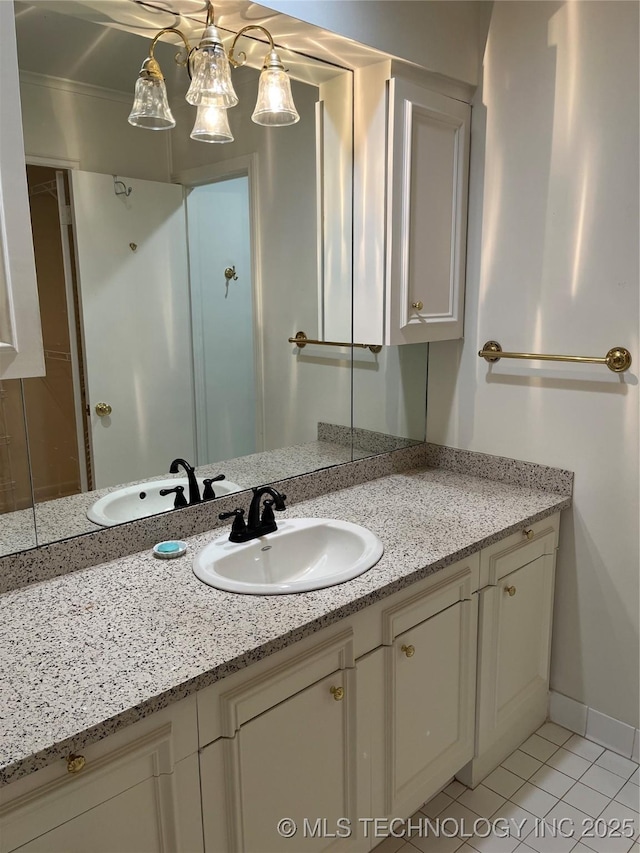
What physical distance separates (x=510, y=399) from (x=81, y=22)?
1604 millimetres

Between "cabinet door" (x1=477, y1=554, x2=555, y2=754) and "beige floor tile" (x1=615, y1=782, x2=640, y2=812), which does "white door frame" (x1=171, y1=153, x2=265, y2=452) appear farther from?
"beige floor tile" (x1=615, y1=782, x2=640, y2=812)

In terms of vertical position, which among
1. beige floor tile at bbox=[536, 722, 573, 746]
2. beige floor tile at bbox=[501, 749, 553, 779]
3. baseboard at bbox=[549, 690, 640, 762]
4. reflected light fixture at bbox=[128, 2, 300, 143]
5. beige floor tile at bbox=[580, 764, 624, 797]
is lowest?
beige floor tile at bbox=[501, 749, 553, 779]

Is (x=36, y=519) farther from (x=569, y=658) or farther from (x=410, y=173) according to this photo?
(x=569, y=658)

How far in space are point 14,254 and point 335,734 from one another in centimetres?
119

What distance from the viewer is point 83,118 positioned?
1.44 m

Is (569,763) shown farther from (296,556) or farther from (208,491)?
(208,491)

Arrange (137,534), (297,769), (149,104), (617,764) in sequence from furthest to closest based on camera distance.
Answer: (617,764) → (137,534) → (149,104) → (297,769)

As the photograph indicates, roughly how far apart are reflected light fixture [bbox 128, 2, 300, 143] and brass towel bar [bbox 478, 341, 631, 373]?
97 centimetres

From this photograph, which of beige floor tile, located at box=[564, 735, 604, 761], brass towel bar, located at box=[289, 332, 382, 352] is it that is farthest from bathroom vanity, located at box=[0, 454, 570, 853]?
brass towel bar, located at box=[289, 332, 382, 352]

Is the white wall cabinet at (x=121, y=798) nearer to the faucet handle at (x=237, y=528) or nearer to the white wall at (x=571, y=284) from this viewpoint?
the faucet handle at (x=237, y=528)

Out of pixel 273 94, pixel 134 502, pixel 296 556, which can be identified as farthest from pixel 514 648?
pixel 273 94

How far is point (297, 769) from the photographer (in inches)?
53.4

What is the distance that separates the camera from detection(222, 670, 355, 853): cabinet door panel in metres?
1.26

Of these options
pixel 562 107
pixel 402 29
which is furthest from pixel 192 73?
pixel 562 107
